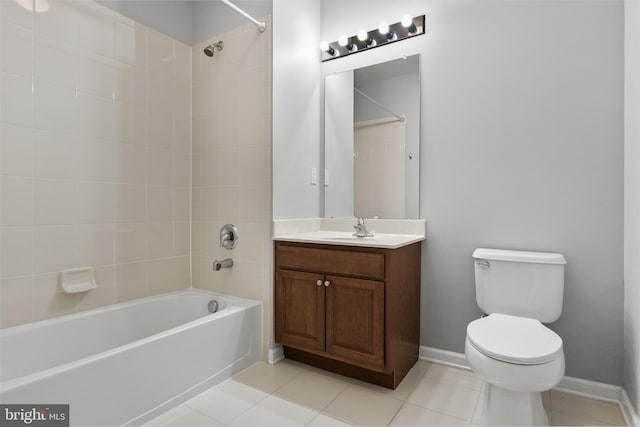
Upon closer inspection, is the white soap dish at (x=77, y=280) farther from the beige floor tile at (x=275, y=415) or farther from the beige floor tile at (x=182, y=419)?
the beige floor tile at (x=275, y=415)

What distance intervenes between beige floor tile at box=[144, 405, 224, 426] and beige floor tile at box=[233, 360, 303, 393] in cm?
34

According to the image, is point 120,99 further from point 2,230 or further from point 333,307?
point 333,307

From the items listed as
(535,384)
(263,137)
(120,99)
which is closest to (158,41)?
(120,99)

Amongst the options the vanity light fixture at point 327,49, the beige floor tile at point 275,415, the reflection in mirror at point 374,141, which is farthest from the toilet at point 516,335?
the vanity light fixture at point 327,49

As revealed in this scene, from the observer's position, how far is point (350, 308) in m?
1.82

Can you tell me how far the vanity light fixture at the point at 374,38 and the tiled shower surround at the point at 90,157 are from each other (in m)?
1.08

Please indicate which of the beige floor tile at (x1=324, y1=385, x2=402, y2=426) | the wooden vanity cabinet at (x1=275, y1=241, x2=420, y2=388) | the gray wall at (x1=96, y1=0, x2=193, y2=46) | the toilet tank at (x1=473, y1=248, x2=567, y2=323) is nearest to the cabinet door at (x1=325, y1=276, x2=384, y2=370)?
the wooden vanity cabinet at (x1=275, y1=241, x2=420, y2=388)

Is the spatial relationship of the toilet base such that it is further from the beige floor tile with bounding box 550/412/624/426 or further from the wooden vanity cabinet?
the wooden vanity cabinet

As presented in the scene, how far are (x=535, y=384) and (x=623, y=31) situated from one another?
68.1 inches

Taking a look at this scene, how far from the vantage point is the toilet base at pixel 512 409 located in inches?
53.7

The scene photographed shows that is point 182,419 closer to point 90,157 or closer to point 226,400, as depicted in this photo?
point 226,400

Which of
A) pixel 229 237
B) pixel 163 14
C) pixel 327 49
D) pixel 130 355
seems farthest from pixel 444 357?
pixel 163 14

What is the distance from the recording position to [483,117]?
1.95m

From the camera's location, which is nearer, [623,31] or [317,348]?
[623,31]
